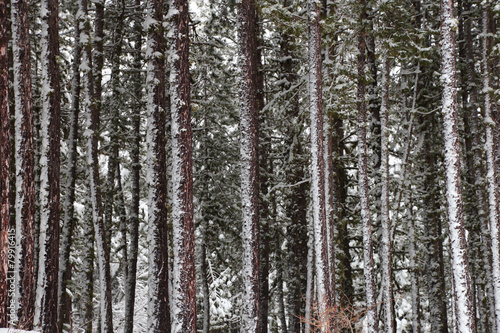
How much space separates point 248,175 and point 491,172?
8.16 meters

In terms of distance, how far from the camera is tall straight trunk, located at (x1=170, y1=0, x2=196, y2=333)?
8.60 metres

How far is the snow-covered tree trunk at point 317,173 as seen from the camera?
35.2 feet

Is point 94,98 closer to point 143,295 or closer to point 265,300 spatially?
point 265,300

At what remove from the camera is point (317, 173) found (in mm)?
10805

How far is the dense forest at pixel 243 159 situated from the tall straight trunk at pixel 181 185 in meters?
Answer: 0.03

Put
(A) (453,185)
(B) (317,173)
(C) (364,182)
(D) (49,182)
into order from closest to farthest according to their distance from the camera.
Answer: (A) (453,185) < (D) (49,182) < (B) (317,173) < (C) (364,182)

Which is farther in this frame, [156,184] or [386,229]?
[386,229]

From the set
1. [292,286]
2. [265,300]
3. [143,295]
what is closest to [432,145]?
[292,286]

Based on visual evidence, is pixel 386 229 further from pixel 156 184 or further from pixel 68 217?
pixel 68 217

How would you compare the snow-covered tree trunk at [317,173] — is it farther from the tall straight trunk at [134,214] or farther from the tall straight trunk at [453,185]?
the tall straight trunk at [134,214]

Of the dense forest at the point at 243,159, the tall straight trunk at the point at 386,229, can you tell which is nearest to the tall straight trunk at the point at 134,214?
the dense forest at the point at 243,159

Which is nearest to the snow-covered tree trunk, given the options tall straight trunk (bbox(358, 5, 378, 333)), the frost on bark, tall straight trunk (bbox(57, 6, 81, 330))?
tall straight trunk (bbox(358, 5, 378, 333))

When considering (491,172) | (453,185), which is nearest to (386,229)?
(491,172)

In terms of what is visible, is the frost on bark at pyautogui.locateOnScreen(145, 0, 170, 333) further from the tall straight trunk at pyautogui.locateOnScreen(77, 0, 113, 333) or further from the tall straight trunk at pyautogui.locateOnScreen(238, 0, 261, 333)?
the tall straight trunk at pyautogui.locateOnScreen(77, 0, 113, 333)
